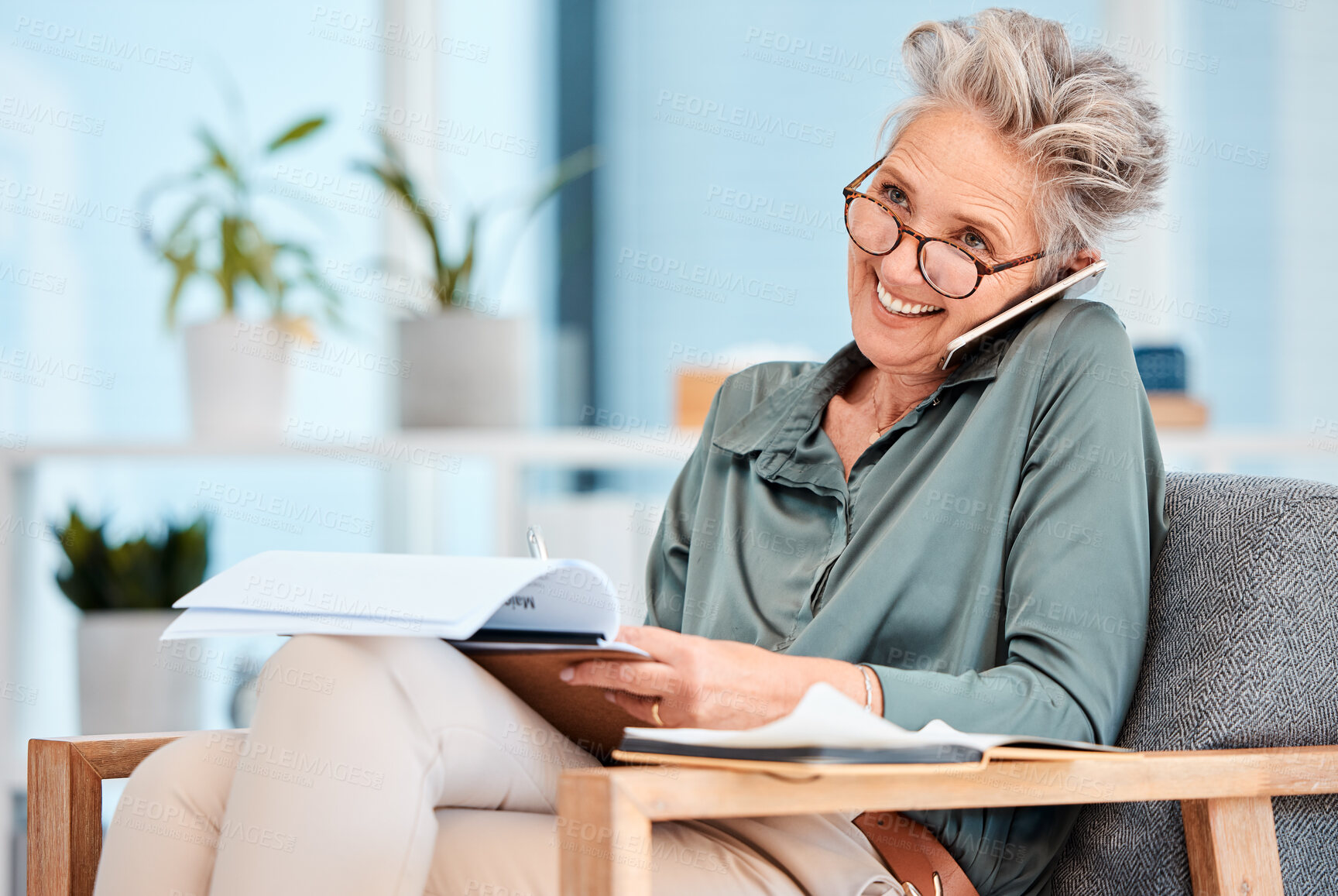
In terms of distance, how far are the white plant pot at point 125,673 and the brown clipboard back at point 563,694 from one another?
1481 millimetres

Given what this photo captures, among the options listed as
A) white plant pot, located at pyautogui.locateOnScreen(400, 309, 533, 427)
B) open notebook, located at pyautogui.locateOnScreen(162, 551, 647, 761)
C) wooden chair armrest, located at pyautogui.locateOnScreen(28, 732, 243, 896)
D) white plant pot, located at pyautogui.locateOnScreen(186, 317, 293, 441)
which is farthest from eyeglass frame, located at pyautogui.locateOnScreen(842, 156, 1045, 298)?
white plant pot, located at pyautogui.locateOnScreen(186, 317, 293, 441)

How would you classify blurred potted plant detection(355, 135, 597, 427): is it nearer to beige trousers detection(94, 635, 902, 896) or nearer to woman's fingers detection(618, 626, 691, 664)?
beige trousers detection(94, 635, 902, 896)

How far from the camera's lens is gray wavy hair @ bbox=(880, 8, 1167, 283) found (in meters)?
1.18

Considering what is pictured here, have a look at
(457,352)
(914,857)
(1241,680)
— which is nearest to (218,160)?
(457,352)

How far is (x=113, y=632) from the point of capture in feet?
7.58

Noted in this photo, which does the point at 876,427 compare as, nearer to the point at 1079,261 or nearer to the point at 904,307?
the point at 904,307

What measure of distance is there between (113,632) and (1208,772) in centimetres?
203

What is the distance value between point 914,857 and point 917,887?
3 centimetres

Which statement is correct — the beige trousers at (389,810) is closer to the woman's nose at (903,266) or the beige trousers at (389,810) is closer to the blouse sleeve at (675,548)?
the blouse sleeve at (675,548)

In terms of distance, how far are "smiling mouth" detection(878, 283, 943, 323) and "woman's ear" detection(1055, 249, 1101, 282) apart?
14cm

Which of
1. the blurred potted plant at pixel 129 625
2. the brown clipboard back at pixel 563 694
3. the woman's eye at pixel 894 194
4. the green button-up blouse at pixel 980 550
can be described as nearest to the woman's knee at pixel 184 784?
the brown clipboard back at pixel 563 694

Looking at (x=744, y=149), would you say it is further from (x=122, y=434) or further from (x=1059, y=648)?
(x=1059, y=648)

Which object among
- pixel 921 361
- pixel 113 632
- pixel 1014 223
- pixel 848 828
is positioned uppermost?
pixel 1014 223

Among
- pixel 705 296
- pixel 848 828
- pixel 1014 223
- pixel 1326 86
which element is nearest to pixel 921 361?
pixel 1014 223
